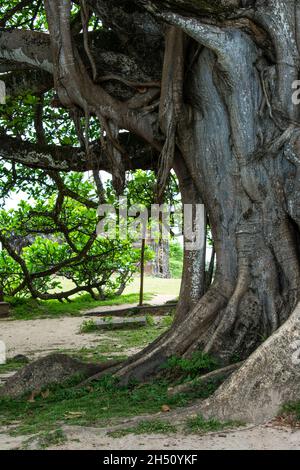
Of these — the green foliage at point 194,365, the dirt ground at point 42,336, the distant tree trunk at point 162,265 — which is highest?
the distant tree trunk at point 162,265

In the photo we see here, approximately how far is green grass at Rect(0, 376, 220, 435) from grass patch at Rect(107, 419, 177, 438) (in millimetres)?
328

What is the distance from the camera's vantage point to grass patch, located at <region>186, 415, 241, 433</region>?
494 cm

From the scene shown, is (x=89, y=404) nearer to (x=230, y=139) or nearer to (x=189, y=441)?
(x=189, y=441)

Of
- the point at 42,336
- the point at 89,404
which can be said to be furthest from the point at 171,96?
the point at 42,336

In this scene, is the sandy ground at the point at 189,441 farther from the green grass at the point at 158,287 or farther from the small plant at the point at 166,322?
the green grass at the point at 158,287

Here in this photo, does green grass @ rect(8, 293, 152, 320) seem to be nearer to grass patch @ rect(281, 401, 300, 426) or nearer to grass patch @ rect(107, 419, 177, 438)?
grass patch @ rect(107, 419, 177, 438)

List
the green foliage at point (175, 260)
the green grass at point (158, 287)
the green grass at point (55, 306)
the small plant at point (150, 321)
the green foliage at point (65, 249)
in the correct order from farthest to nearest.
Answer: the green foliage at point (175, 260) → the green grass at point (158, 287) → the green foliage at point (65, 249) → the green grass at point (55, 306) → the small plant at point (150, 321)

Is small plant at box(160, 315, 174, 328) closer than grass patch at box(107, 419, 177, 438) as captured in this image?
No

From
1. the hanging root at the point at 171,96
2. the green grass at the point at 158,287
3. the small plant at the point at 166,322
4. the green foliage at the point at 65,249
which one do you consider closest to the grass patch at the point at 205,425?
the hanging root at the point at 171,96

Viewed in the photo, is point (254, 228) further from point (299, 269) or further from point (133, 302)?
point (133, 302)

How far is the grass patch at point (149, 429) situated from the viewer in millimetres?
A: 4934

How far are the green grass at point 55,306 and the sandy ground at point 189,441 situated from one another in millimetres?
9320

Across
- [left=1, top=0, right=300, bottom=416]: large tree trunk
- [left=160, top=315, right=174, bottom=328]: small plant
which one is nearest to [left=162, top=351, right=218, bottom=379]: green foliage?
[left=1, top=0, right=300, bottom=416]: large tree trunk

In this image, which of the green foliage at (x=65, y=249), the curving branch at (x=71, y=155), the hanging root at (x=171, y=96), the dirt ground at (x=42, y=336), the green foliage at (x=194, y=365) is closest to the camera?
the green foliage at (x=194, y=365)
